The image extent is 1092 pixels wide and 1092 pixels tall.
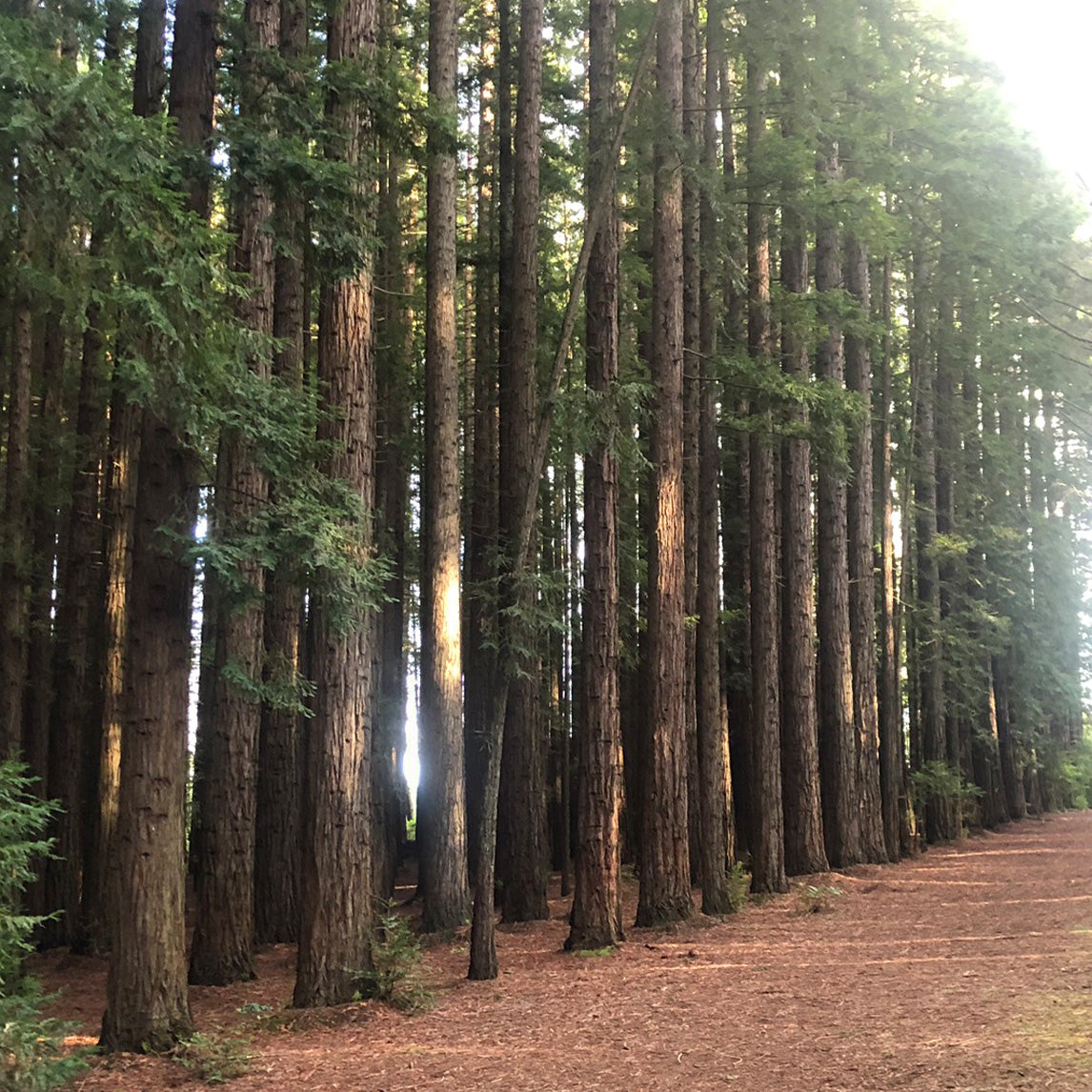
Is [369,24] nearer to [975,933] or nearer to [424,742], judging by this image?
[424,742]

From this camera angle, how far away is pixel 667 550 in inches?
477

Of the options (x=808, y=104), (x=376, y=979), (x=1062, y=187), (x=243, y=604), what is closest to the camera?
(x=243, y=604)

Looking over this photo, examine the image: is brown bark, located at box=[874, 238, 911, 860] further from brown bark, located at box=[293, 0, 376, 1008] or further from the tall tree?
brown bark, located at box=[293, 0, 376, 1008]

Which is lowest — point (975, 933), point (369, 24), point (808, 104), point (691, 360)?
point (975, 933)

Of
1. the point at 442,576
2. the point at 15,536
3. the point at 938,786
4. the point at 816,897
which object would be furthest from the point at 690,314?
the point at 938,786

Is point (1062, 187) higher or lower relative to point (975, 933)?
higher

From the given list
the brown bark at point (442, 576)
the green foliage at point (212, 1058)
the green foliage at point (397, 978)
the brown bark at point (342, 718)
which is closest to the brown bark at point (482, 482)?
the brown bark at point (442, 576)

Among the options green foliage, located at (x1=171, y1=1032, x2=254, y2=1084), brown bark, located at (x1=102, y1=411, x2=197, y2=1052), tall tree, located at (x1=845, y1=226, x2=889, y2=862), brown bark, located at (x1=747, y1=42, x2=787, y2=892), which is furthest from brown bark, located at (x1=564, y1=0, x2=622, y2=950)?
tall tree, located at (x1=845, y1=226, x2=889, y2=862)

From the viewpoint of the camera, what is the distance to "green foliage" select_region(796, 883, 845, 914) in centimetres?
1348

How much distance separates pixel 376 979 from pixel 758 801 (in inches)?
283

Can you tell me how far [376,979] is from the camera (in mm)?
8719

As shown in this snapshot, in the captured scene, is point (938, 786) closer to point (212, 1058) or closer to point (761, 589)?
point (761, 589)

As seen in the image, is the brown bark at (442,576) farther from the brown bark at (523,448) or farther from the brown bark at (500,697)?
the brown bark at (500,697)

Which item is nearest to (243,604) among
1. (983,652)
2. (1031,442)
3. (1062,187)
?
(1062,187)
